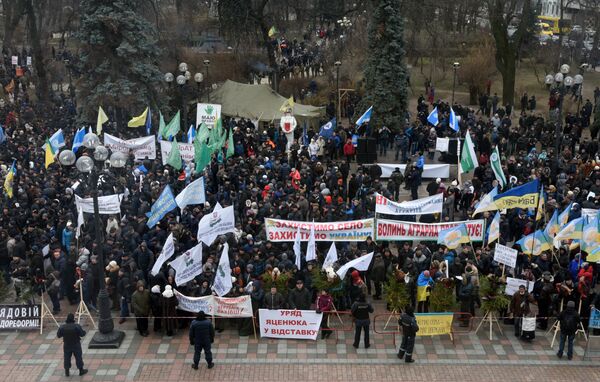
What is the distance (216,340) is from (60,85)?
33.4 metres

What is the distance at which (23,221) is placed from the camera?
19.5 meters

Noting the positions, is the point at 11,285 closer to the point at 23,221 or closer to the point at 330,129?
the point at 23,221

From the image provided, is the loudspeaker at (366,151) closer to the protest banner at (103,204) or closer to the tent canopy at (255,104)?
the tent canopy at (255,104)

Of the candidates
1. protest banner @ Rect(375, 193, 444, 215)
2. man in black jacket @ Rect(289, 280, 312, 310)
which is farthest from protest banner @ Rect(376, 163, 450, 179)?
man in black jacket @ Rect(289, 280, 312, 310)

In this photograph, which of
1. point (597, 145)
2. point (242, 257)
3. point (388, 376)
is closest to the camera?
point (388, 376)

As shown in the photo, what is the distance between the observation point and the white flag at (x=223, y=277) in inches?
601

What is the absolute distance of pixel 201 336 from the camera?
1393 centimetres

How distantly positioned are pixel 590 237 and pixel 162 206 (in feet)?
32.8

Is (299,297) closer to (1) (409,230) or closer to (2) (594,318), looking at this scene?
(1) (409,230)

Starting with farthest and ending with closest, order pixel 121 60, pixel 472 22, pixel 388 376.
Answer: pixel 472 22 < pixel 121 60 < pixel 388 376

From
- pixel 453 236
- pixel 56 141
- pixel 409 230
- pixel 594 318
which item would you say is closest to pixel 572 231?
pixel 594 318

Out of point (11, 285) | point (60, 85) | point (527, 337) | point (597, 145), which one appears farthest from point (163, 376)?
point (60, 85)

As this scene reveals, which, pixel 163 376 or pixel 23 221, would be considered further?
pixel 23 221

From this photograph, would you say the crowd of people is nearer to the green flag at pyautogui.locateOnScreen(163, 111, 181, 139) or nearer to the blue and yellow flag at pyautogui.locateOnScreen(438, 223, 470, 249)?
the blue and yellow flag at pyautogui.locateOnScreen(438, 223, 470, 249)
